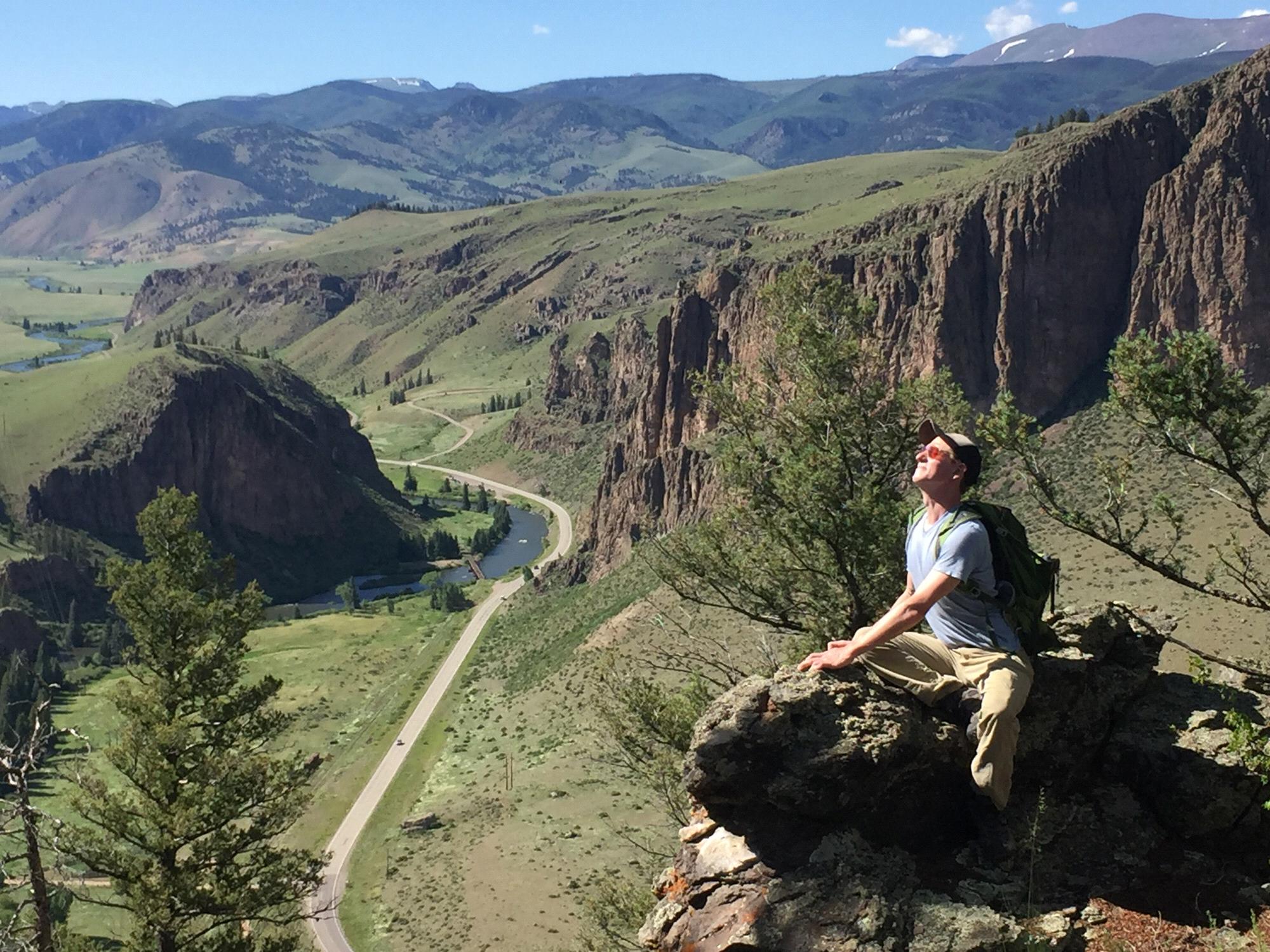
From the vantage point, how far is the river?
531ft

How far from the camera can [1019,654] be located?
41.2 feet

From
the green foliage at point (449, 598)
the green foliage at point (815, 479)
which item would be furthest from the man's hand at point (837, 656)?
the green foliage at point (449, 598)

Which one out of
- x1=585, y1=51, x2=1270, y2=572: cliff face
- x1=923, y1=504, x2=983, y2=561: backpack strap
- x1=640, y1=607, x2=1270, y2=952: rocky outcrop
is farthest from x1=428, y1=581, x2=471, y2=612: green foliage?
x1=923, y1=504, x2=983, y2=561: backpack strap

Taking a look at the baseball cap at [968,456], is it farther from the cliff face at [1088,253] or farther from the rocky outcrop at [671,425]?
the rocky outcrop at [671,425]

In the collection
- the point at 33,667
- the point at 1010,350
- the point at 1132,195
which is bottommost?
the point at 33,667

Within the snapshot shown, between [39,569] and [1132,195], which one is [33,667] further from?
[1132,195]

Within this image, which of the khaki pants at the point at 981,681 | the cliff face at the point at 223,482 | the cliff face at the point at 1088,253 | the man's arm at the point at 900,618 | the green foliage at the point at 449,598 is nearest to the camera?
the man's arm at the point at 900,618

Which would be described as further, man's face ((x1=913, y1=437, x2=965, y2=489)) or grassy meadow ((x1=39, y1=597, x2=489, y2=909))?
grassy meadow ((x1=39, y1=597, x2=489, y2=909))

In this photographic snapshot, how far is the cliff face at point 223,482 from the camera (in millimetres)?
176000

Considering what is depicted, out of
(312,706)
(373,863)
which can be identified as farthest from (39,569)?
(373,863)

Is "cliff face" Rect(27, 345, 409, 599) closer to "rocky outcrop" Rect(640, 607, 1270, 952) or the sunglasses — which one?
"rocky outcrop" Rect(640, 607, 1270, 952)

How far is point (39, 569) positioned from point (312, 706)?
246ft

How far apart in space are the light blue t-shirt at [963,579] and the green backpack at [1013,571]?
0.10 meters

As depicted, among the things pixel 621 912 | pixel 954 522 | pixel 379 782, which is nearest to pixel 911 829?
pixel 954 522
